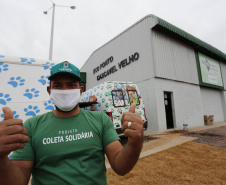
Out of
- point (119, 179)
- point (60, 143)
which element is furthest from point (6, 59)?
point (119, 179)

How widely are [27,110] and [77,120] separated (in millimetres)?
1990

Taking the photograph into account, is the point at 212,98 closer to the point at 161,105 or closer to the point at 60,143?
the point at 161,105

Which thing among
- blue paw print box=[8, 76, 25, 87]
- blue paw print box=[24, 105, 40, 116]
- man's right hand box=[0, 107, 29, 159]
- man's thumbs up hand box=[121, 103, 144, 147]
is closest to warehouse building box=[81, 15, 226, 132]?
blue paw print box=[24, 105, 40, 116]

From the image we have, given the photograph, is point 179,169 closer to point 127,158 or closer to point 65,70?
point 127,158

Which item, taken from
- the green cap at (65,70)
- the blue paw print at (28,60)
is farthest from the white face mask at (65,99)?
the blue paw print at (28,60)

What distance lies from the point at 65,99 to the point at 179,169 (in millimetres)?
3462

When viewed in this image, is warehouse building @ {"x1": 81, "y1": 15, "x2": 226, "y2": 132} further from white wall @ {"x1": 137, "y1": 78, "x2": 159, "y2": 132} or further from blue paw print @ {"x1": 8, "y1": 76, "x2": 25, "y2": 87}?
blue paw print @ {"x1": 8, "y1": 76, "x2": 25, "y2": 87}

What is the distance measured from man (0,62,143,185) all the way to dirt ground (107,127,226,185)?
203cm

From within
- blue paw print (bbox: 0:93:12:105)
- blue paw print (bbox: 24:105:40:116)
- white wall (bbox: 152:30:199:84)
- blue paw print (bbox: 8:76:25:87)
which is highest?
white wall (bbox: 152:30:199:84)

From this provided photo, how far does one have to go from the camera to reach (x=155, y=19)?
9.84 metres

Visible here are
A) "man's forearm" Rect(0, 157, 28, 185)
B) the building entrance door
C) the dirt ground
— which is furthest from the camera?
the building entrance door

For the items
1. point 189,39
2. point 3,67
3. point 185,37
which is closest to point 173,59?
point 185,37

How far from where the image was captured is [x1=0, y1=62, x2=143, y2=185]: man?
1.09 m

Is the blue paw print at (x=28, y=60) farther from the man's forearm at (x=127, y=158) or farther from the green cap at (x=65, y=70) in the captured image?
the man's forearm at (x=127, y=158)
